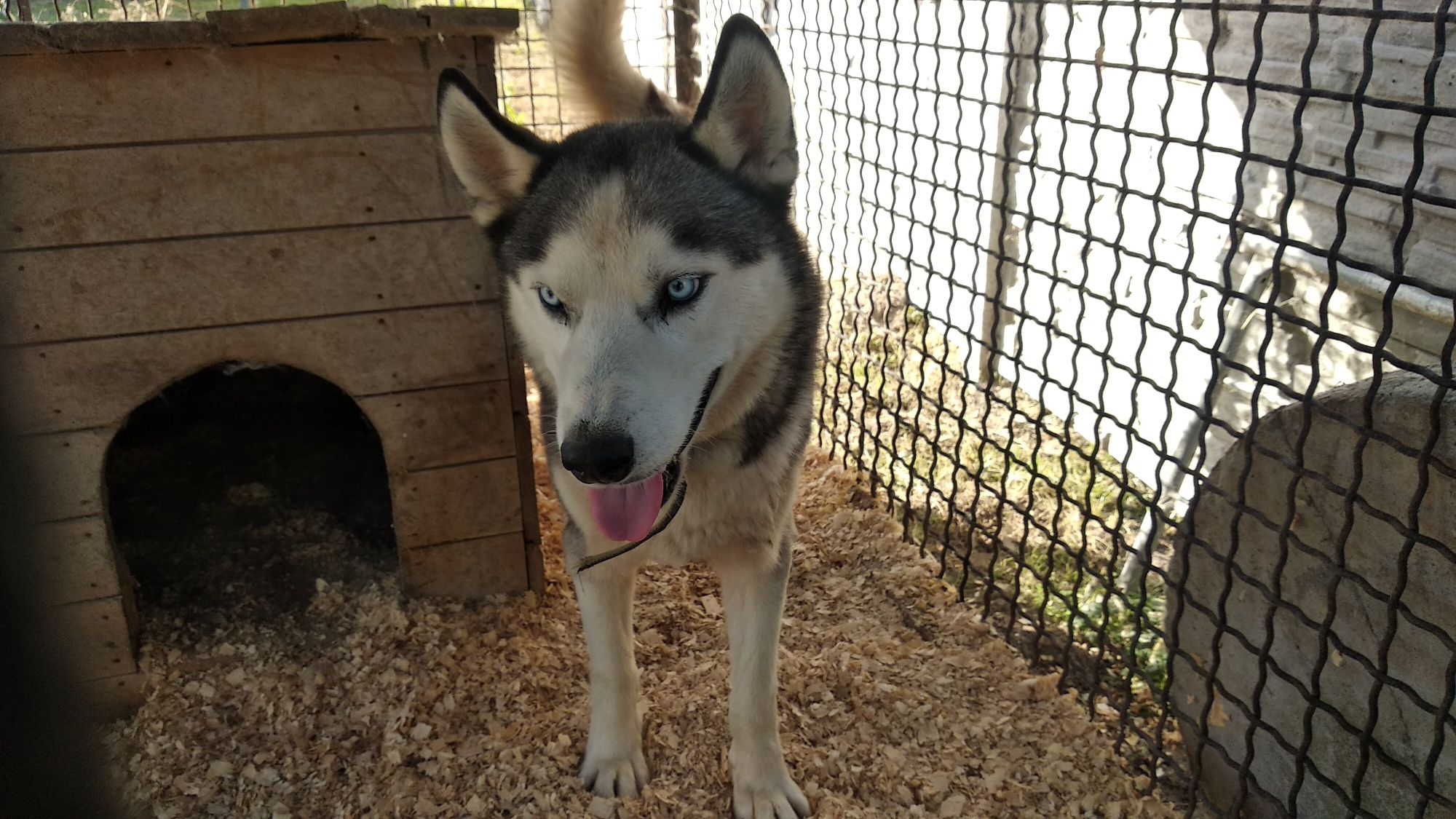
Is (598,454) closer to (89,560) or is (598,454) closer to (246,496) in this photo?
(89,560)

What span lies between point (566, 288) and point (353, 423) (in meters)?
2.24

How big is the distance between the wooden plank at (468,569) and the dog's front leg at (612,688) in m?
0.78

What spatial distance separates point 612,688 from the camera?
2430 mm

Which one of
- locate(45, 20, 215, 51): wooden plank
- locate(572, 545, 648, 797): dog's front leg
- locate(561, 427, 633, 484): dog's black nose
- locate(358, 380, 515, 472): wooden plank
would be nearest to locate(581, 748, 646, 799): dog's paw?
locate(572, 545, 648, 797): dog's front leg

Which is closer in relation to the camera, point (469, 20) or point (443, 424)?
point (469, 20)

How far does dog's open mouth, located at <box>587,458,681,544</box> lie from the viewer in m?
1.95

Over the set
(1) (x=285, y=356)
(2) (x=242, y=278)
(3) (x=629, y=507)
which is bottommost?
(3) (x=629, y=507)

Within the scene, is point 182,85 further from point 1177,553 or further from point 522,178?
point 1177,553

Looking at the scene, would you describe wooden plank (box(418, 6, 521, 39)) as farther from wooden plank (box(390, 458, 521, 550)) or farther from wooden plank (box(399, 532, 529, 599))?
wooden plank (box(399, 532, 529, 599))

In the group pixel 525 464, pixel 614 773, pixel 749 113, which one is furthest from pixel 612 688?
pixel 749 113

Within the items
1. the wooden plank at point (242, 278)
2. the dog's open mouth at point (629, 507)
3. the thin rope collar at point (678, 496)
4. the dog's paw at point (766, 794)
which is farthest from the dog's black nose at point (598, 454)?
the wooden plank at point (242, 278)

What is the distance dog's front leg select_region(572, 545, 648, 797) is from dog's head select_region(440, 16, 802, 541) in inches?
18.3

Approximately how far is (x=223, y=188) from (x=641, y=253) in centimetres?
134

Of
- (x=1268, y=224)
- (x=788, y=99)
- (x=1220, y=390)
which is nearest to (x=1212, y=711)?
(x=1220, y=390)
